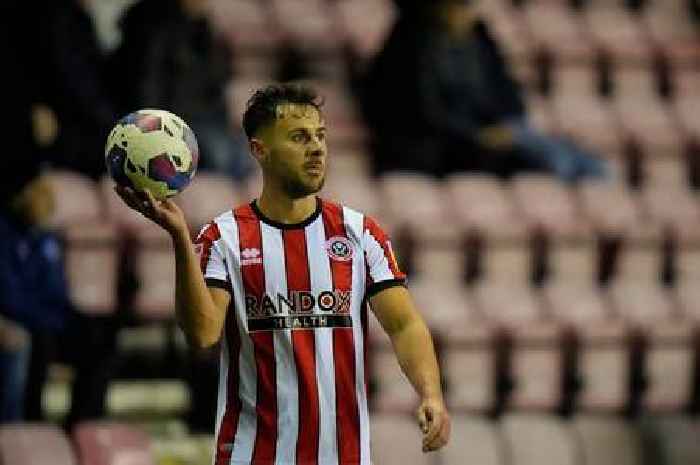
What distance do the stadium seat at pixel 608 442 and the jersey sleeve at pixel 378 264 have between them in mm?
2514

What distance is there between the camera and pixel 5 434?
5.16 meters

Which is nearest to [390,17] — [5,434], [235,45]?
[235,45]

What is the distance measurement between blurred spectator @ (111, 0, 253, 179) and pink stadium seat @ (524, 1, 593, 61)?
7.16ft

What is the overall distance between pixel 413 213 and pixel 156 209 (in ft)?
12.6

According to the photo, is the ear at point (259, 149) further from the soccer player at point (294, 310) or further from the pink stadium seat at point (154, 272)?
the pink stadium seat at point (154, 272)

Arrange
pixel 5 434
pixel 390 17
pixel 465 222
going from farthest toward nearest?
pixel 390 17, pixel 465 222, pixel 5 434

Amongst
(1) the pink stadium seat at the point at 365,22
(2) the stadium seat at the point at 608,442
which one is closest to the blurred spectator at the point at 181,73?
(1) the pink stadium seat at the point at 365,22

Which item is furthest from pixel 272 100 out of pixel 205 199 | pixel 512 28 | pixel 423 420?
pixel 512 28

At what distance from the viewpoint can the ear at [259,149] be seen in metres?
3.65

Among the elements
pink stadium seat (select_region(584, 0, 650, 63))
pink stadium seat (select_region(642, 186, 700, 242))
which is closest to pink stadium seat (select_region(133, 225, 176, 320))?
pink stadium seat (select_region(642, 186, 700, 242))

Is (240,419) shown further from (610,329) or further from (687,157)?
(687,157)

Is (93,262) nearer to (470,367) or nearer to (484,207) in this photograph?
(470,367)

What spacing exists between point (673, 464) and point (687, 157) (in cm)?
269

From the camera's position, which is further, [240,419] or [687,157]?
[687,157]
